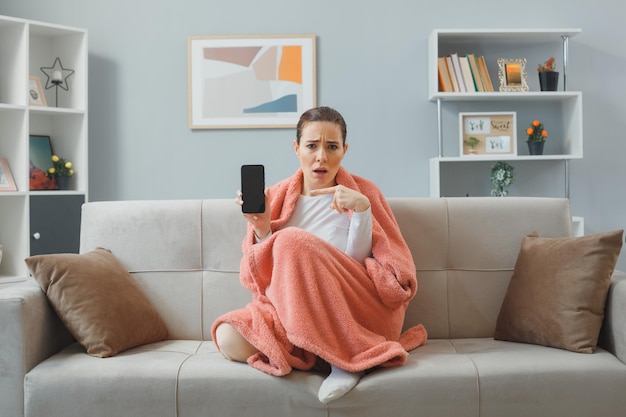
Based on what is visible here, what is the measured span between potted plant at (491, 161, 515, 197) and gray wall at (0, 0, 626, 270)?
372 millimetres

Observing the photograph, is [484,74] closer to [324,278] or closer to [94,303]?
[324,278]

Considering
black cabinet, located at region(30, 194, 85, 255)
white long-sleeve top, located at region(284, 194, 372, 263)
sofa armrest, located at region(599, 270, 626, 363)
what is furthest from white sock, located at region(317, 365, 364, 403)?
black cabinet, located at region(30, 194, 85, 255)

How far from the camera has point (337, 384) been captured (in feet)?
6.27

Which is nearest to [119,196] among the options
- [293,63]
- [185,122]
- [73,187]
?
[73,187]

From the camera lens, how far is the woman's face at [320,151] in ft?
7.61

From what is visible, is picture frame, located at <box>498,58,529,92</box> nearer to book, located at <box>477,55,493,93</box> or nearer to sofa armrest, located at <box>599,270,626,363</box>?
book, located at <box>477,55,493,93</box>

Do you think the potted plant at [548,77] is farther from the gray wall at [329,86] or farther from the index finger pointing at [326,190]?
the index finger pointing at [326,190]

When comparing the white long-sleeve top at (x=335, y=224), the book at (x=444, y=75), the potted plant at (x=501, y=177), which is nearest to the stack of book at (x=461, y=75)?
the book at (x=444, y=75)

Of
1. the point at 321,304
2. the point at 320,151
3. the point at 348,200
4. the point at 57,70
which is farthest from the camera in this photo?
the point at 57,70

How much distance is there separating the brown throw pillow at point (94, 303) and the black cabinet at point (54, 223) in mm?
1461

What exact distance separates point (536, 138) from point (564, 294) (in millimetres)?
1820

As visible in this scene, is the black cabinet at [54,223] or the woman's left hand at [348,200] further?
the black cabinet at [54,223]

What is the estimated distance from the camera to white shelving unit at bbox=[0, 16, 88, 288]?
11.9ft

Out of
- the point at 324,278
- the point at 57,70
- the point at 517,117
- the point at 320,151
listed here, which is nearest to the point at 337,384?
the point at 324,278
